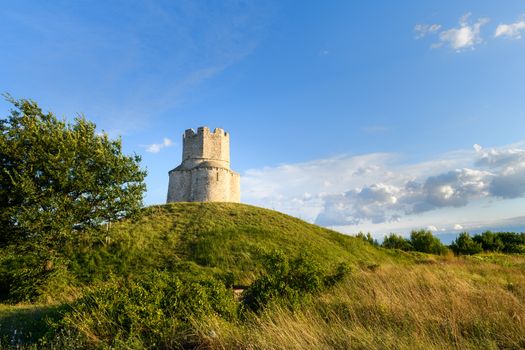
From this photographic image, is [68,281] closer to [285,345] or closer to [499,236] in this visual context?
[285,345]

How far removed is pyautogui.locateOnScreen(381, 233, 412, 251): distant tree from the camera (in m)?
37.6

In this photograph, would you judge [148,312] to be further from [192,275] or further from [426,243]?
[426,243]

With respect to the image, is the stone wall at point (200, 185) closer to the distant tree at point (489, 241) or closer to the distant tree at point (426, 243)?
the distant tree at point (426, 243)

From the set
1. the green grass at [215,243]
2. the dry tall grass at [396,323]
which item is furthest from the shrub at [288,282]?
the green grass at [215,243]

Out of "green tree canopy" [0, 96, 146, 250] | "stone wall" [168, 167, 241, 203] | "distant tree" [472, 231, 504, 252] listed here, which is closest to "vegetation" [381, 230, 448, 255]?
"distant tree" [472, 231, 504, 252]

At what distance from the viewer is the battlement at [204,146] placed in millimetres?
48062

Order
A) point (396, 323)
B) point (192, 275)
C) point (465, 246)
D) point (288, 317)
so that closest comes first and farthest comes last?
1. point (396, 323)
2. point (288, 317)
3. point (192, 275)
4. point (465, 246)

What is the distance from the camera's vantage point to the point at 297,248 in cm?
2486

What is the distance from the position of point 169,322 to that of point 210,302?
129 cm

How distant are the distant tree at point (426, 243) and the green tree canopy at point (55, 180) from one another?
3154 centimetres

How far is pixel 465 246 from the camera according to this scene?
37250 millimetres

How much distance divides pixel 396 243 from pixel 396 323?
34.0 m

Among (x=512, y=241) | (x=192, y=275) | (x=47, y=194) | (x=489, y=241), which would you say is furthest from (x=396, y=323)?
(x=512, y=241)

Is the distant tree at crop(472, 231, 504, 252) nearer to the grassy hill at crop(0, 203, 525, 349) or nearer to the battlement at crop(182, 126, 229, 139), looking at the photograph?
the grassy hill at crop(0, 203, 525, 349)
